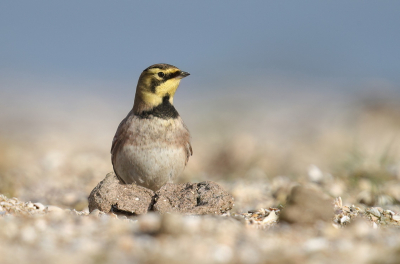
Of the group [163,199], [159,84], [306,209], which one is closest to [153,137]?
[159,84]

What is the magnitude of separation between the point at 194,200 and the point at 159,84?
1495 mm

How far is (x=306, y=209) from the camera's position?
3699mm

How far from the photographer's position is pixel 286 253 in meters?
2.64

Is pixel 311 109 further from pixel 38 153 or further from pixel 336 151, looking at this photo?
pixel 38 153

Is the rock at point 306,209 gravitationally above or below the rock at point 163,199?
above

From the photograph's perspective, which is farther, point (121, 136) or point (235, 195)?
point (235, 195)

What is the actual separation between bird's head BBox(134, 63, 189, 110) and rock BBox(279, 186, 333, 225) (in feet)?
6.58

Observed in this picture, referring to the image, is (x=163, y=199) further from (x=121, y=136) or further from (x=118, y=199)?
(x=121, y=136)

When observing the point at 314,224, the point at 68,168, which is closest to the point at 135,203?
the point at 314,224

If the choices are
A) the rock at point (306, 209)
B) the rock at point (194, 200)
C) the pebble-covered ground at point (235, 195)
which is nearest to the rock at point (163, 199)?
the rock at point (194, 200)

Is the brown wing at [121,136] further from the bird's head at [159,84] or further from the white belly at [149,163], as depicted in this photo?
the bird's head at [159,84]

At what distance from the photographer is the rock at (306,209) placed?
3668 mm

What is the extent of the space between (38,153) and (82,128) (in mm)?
6333

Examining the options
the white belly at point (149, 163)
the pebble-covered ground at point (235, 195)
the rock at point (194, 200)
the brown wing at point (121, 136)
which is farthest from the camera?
the brown wing at point (121, 136)
